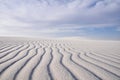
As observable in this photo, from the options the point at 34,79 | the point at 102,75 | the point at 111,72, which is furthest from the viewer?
the point at 111,72

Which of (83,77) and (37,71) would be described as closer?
(83,77)

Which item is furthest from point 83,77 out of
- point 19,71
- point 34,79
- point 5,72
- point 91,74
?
point 5,72

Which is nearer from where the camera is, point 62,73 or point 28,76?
point 28,76

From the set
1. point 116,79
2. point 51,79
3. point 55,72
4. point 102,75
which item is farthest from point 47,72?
point 116,79

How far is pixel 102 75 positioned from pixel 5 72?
1.28 metres

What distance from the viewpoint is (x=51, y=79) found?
1.98 metres

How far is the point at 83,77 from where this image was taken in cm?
Result: 208

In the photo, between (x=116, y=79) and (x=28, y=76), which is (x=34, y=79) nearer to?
(x=28, y=76)

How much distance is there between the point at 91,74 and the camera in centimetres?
221

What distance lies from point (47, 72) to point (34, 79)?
1.09 feet

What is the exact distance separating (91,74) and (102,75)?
0.46 feet

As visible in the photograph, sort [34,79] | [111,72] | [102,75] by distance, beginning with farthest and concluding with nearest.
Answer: [111,72] → [102,75] → [34,79]

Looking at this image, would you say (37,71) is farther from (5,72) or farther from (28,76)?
(5,72)

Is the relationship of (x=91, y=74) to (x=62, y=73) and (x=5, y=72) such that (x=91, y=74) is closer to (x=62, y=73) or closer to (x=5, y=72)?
(x=62, y=73)
